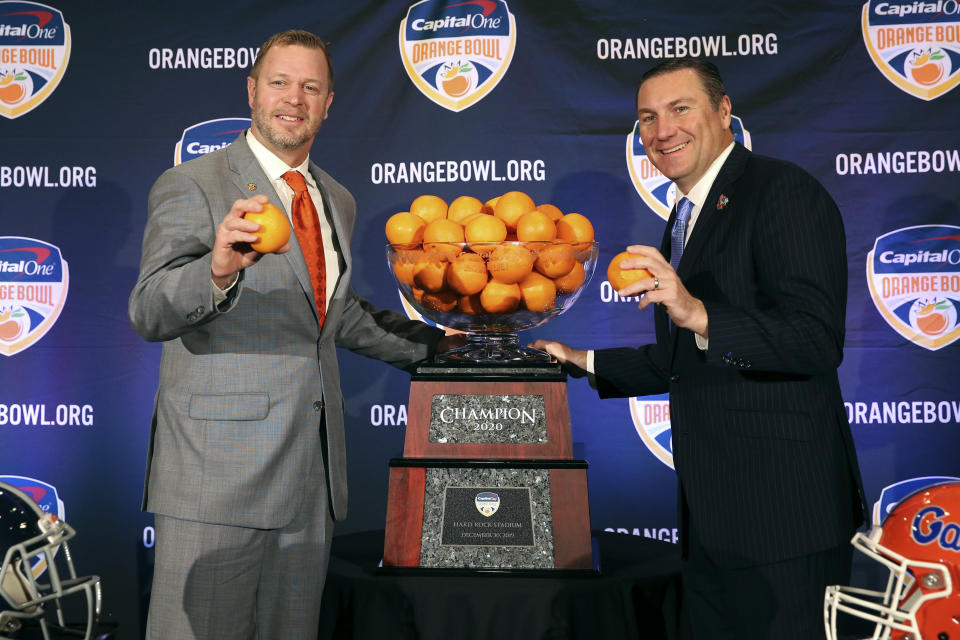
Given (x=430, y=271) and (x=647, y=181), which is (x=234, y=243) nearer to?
(x=430, y=271)

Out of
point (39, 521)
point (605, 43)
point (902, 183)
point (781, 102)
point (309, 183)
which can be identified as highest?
point (605, 43)

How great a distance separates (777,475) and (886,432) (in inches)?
73.3

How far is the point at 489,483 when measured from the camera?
1793 mm

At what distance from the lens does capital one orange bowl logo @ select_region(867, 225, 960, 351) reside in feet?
10.9

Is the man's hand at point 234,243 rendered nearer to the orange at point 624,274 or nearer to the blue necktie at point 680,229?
the orange at point 624,274

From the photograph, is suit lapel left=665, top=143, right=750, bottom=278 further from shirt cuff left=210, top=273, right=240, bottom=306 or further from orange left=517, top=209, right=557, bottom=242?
shirt cuff left=210, top=273, right=240, bottom=306

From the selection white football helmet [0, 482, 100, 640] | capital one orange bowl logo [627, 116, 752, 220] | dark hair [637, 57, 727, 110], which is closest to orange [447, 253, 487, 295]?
dark hair [637, 57, 727, 110]

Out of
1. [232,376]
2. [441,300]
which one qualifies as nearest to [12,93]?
[232,376]

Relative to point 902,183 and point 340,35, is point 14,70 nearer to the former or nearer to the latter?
point 340,35

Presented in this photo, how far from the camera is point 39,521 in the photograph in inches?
60.1

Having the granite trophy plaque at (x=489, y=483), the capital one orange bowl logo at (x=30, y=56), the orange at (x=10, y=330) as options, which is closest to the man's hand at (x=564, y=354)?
the granite trophy plaque at (x=489, y=483)

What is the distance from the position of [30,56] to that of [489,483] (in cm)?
294

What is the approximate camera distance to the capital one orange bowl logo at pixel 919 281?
10.9ft

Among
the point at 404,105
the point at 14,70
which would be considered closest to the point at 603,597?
the point at 404,105
